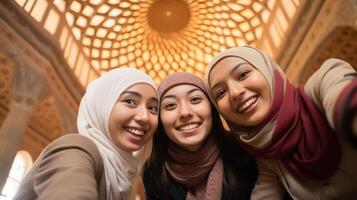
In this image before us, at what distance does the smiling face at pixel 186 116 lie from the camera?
6.12 ft

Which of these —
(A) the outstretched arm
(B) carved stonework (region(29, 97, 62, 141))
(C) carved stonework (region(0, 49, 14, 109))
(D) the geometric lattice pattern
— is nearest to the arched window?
(B) carved stonework (region(29, 97, 62, 141))

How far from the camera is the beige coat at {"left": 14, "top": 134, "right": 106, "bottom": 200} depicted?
40.6 inches

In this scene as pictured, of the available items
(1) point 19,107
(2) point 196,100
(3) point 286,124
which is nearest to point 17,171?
(1) point 19,107

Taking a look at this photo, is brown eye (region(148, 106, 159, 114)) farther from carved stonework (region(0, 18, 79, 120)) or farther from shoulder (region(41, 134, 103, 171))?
carved stonework (region(0, 18, 79, 120))

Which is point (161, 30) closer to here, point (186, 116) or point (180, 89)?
point (180, 89)

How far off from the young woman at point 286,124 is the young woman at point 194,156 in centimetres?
16

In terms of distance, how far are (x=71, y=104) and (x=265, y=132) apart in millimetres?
6669

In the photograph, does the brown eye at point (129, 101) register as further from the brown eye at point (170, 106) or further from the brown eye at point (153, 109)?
the brown eye at point (170, 106)

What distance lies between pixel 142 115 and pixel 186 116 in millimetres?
285

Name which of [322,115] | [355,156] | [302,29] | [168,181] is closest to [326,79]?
[322,115]

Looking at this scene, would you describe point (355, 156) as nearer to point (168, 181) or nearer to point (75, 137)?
point (168, 181)

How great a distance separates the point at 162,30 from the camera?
9.36 meters

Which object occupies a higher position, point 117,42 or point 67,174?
point 67,174

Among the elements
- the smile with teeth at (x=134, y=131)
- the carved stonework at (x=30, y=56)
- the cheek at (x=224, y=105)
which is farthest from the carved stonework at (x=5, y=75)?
the cheek at (x=224, y=105)
